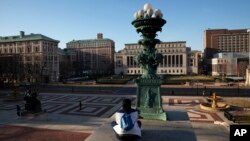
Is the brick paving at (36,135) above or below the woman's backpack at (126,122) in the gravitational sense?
below

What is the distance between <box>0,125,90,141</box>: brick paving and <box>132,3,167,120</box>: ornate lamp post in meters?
6.40

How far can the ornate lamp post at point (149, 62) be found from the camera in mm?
9633

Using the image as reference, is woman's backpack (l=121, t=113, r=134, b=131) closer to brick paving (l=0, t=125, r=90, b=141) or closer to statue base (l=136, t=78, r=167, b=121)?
statue base (l=136, t=78, r=167, b=121)

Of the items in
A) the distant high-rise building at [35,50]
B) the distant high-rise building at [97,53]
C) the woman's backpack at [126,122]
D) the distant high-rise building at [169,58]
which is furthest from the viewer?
the distant high-rise building at [97,53]

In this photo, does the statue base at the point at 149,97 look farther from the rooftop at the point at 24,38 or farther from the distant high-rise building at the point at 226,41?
the distant high-rise building at the point at 226,41

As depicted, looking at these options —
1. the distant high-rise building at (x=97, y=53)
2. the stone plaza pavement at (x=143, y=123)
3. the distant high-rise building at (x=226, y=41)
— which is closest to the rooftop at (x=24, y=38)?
the stone plaza pavement at (x=143, y=123)

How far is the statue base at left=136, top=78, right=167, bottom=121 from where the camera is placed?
960cm

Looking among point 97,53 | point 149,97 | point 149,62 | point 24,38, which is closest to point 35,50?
point 24,38

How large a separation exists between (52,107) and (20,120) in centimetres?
699

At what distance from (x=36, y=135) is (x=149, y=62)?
9.95m

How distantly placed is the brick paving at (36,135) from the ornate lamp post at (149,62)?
640cm

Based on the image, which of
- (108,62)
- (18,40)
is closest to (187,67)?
(108,62)

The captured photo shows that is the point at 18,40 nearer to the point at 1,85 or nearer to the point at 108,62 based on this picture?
the point at 1,85

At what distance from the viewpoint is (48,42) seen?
76500 millimetres
